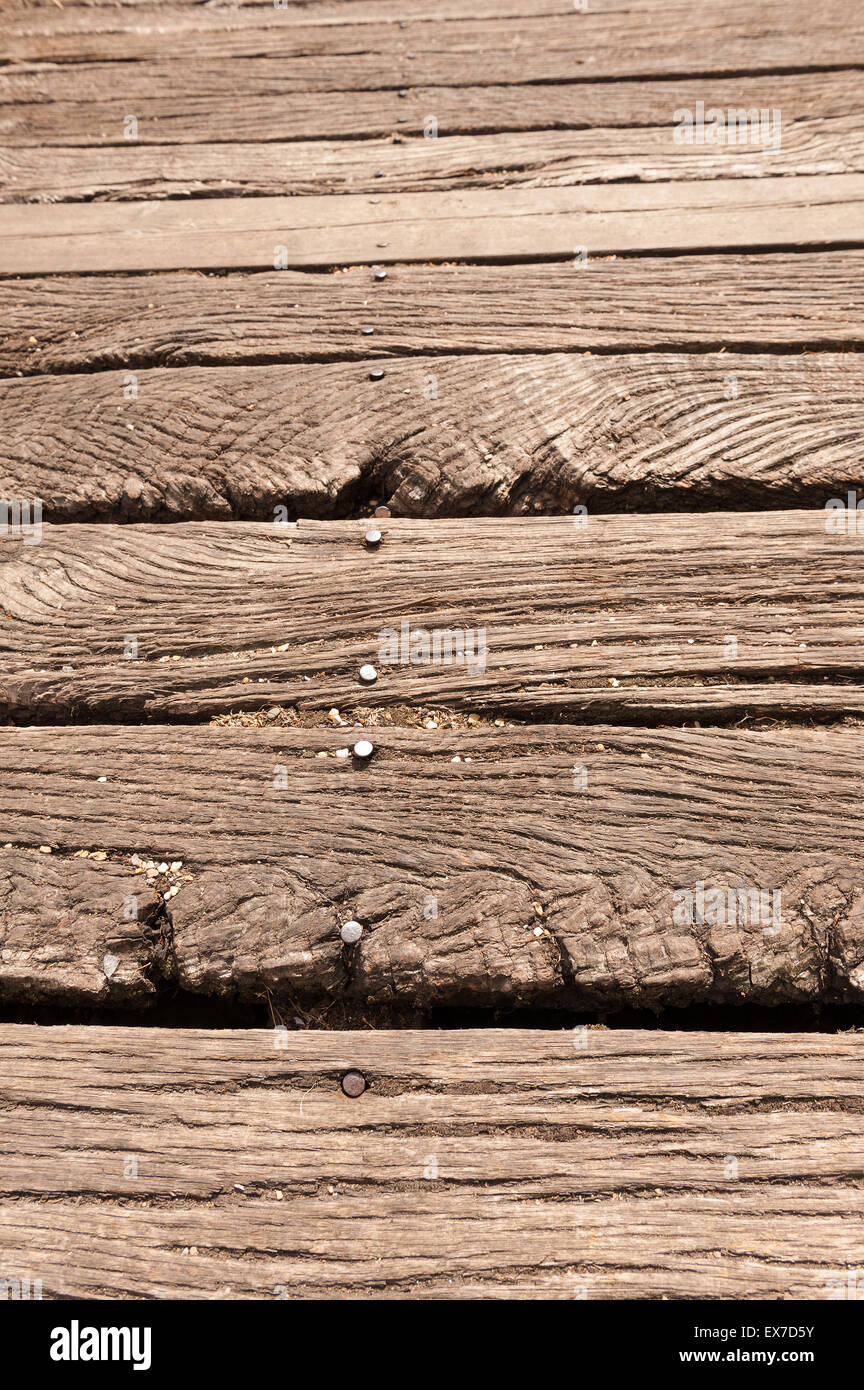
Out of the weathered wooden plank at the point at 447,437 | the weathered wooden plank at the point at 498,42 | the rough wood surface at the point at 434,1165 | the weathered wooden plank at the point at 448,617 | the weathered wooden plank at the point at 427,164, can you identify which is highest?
the weathered wooden plank at the point at 498,42

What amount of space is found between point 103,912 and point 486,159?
230 centimetres

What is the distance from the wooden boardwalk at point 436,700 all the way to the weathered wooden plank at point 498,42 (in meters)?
0.18

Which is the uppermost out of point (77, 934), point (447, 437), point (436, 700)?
point (447, 437)

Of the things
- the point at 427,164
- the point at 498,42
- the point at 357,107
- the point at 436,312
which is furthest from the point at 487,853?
the point at 498,42

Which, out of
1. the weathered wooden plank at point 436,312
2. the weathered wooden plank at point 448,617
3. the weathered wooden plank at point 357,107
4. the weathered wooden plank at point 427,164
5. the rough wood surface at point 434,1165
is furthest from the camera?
the weathered wooden plank at point 357,107

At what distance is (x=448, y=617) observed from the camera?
180 cm

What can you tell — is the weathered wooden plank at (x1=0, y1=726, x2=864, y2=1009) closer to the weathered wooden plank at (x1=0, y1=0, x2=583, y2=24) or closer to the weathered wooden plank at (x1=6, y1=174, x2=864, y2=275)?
the weathered wooden plank at (x1=6, y1=174, x2=864, y2=275)

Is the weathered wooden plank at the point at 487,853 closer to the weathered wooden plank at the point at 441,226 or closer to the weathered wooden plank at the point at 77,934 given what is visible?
the weathered wooden plank at the point at 77,934

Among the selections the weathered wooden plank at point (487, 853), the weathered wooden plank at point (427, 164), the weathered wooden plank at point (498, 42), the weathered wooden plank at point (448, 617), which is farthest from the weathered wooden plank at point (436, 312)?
the weathered wooden plank at point (487, 853)

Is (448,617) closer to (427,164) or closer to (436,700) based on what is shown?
(436,700)

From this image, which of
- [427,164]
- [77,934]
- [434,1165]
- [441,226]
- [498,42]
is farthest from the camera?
[498,42]

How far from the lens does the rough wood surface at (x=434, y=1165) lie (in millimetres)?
1343

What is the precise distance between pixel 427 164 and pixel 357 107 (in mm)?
363
